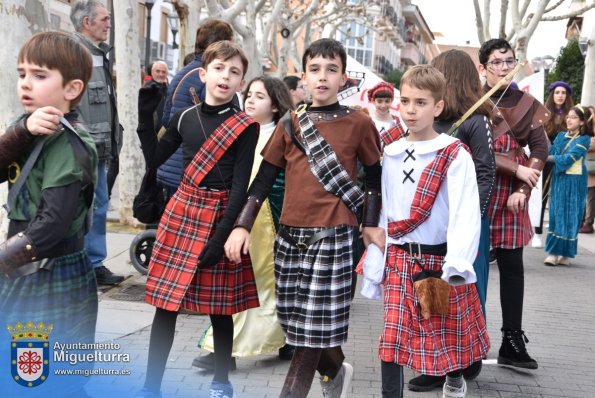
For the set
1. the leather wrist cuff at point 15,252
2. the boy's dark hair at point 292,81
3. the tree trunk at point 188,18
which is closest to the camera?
the leather wrist cuff at point 15,252

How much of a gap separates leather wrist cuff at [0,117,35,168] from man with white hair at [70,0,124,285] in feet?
11.7

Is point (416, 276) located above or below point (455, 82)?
below

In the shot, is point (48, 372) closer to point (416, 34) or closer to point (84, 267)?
Answer: point (84, 267)

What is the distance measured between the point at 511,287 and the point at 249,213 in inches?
85.2

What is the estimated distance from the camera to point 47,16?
6805 mm

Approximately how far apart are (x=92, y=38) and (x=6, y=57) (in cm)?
79

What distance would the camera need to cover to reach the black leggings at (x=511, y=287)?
5543 mm

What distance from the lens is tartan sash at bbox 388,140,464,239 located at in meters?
4.11

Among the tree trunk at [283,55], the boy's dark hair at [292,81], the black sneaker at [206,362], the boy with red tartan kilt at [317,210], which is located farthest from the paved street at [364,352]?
the tree trunk at [283,55]

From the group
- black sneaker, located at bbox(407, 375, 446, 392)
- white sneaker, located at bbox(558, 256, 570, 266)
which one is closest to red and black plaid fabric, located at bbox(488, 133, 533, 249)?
black sneaker, located at bbox(407, 375, 446, 392)

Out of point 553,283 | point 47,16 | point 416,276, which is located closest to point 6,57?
point 47,16

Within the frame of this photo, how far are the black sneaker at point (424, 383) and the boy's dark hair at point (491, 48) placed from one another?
2075 millimetres

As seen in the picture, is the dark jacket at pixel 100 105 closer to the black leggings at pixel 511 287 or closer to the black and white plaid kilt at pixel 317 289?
the black and white plaid kilt at pixel 317 289

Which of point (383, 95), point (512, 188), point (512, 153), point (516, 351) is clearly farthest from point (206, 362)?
point (383, 95)
